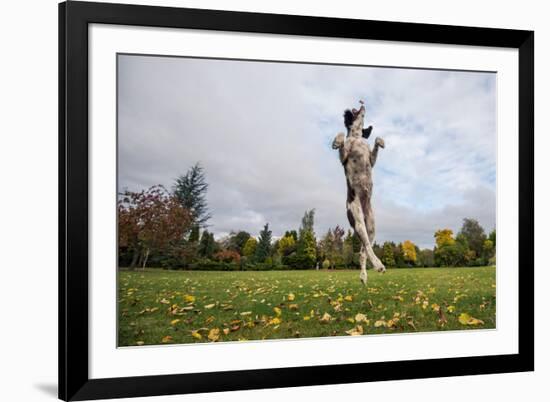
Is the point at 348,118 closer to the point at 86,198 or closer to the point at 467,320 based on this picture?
the point at 467,320

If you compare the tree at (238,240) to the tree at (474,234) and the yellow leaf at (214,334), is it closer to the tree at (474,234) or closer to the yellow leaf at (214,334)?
the yellow leaf at (214,334)

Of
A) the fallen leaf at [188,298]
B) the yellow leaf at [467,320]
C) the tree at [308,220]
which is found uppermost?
the tree at [308,220]

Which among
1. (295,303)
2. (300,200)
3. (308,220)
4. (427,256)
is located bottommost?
(295,303)

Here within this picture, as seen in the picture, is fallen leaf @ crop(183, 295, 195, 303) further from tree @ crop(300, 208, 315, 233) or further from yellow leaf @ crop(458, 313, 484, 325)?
yellow leaf @ crop(458, 313, 484, 325)

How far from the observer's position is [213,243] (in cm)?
510

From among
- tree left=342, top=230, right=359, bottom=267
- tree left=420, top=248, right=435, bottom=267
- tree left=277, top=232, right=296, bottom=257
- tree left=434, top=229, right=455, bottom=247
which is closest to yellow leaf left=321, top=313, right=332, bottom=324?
tree left=342, top=230, right=359, bottom=267

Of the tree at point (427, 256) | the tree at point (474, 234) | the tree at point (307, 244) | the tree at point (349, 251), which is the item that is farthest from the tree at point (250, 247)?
the tree at point (474, 234)

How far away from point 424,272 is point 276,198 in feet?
5.10

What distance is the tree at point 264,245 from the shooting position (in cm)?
521

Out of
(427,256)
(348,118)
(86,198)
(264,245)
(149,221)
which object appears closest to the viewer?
(86,198)

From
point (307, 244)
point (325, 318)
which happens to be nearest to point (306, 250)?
point (307, 244)

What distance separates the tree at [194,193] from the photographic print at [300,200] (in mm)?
12

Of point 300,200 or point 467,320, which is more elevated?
point 300,200

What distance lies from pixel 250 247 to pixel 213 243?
1.07ft
